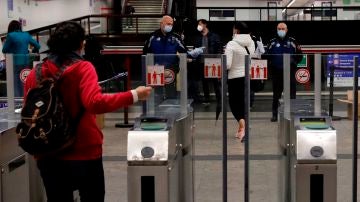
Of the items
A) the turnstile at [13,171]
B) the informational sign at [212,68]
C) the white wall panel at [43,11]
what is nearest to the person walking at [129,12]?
the white wall panel at [43,11]

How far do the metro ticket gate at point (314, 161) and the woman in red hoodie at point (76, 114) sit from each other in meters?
1.14

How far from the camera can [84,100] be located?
11.5 ft

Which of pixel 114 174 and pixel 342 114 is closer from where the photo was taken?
pixel 114 174

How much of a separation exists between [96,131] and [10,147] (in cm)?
97

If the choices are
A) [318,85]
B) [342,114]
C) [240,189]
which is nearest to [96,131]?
[318,85]

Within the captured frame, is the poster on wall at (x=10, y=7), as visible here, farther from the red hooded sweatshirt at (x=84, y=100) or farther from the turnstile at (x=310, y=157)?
the red hooded sweatshirt at (x=84, y=100)

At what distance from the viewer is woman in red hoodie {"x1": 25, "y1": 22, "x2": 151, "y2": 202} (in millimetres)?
3588

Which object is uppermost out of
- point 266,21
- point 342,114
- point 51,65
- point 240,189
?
point 266,21

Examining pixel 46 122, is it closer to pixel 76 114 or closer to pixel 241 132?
pixel 76 114

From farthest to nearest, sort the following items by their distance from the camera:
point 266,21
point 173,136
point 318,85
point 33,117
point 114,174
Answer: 1. point 266,21
2. point 114,174
3. point 318,85
4. point 173,136
5. point 33,117

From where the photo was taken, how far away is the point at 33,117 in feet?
11.6

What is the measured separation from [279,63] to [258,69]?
49.9 inches

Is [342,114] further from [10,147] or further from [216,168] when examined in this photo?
[10,147]

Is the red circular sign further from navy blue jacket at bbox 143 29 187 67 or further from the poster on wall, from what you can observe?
the poster on wall
